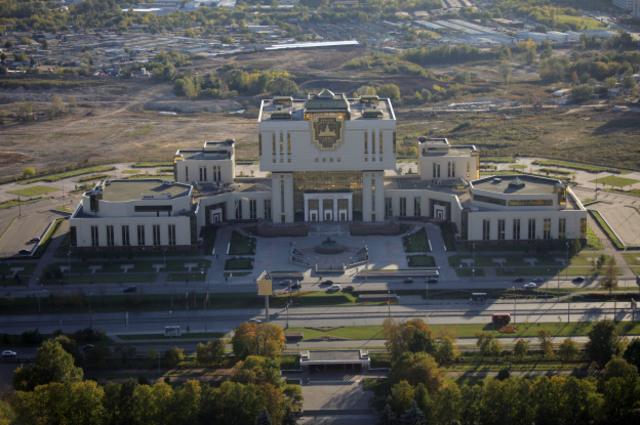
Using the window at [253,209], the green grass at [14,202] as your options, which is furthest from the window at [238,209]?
the green grass at [14,202]

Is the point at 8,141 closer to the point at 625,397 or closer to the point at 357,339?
the point at 357,339

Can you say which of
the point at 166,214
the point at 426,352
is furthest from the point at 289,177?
the point at 426,352

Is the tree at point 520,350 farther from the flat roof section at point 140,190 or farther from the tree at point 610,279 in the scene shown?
the flat roof section at point 140,190

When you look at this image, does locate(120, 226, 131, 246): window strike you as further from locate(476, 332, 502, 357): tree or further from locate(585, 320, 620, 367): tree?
locate(585, 320, 620, 367): tree

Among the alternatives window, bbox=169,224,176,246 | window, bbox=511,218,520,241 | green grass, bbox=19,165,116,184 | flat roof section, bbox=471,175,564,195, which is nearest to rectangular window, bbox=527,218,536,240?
window, bbox=511,218,520,241

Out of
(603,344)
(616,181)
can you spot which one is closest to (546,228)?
(616,181)

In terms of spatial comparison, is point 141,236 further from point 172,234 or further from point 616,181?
point 616,181
